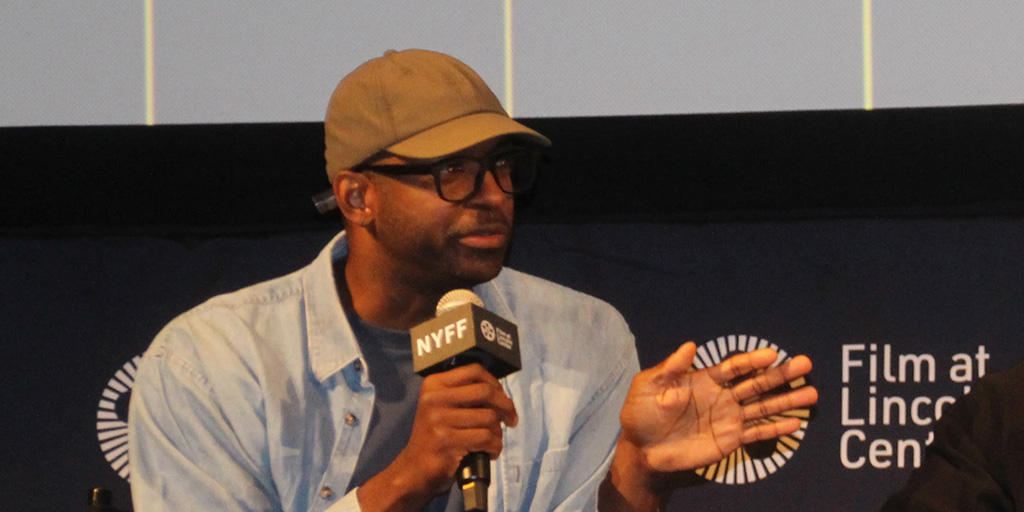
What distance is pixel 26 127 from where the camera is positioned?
2023mm

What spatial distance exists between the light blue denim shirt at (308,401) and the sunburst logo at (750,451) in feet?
0.50

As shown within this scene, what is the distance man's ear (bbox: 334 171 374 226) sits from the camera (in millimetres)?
1938

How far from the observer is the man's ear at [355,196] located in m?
1.94

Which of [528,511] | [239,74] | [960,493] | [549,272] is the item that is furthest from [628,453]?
[239,74]

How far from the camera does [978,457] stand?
5.04ft

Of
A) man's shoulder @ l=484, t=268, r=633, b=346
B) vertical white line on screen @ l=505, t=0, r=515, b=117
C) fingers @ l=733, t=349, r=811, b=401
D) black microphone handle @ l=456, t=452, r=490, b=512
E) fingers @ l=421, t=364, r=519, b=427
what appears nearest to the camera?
black microphone handle @ l=456, t=452, r=490, b=512

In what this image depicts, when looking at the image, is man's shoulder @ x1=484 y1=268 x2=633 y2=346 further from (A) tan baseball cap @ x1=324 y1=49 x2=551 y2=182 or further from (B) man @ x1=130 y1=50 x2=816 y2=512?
(A) tan baseball cap @ x1=324 y1=49 x2=551 y2=182

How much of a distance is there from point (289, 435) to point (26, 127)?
738 mm

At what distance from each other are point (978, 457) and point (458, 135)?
91cm

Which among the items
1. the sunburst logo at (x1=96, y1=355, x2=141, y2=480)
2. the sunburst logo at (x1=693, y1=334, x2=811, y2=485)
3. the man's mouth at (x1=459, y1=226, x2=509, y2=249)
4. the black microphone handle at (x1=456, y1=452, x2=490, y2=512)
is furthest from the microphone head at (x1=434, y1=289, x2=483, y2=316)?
the sunburst logo at (x1=96, y1=355, x2=141, y2=480)

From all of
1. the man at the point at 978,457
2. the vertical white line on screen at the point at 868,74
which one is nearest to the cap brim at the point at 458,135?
the vertical white line on screen at the point at 868,74

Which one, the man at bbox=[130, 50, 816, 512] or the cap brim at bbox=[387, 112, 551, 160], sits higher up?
the cap brim at bbox=[387, 112, 551, 160]

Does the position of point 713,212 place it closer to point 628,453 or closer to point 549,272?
point 549,272

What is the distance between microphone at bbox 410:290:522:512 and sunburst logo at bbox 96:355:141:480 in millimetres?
748
